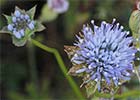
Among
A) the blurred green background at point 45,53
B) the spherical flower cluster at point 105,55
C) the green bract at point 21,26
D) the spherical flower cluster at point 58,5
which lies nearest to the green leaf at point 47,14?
the spherical flower cluster at point 58,5

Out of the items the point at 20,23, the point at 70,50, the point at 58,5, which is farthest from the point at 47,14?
the point at 70,50

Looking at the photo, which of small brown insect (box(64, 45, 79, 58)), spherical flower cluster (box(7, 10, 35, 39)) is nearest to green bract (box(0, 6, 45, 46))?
spherical flower cluster (box(7, 10, 35, 39))

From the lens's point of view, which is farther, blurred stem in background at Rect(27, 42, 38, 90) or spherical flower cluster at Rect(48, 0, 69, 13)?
blurred stem in background at Rect(27, 42, 38, 90)

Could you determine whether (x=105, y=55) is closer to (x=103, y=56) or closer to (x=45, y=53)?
(x=103, y=56)

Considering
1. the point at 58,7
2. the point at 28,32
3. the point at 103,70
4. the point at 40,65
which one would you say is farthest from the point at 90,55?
the point at 40,65

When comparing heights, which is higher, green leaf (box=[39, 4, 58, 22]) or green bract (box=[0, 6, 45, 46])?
green leaf (box=[39, 4, 58, 22])

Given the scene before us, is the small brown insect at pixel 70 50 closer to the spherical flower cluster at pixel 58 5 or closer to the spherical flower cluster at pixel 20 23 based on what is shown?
the spherical flower cluster at pixel 20 23

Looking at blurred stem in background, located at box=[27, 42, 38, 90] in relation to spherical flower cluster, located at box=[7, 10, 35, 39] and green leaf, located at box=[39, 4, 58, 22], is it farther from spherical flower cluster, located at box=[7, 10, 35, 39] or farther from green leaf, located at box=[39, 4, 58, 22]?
spherical flower cluster, located at box=[7, 10, 35, 39]
